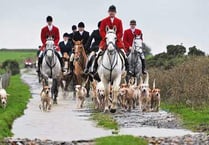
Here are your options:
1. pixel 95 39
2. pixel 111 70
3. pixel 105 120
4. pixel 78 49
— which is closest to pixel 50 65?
pixel 78 49

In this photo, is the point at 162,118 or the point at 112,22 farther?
the point at 112,22

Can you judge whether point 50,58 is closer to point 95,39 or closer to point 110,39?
point 95,39

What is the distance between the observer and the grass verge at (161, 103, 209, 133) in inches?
735

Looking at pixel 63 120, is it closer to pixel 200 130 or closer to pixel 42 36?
pixel 200 130

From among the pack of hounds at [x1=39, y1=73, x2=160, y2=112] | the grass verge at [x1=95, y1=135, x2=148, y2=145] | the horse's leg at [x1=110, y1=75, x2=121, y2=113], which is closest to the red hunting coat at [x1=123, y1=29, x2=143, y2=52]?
the pack of hounds at [x1=39, y1=73, x2=160, y2=112]

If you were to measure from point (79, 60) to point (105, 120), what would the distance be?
1026 centimetres

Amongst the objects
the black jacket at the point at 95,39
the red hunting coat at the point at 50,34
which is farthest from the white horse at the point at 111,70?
the black jacket at the point at 95,39

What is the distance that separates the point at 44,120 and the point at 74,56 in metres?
9.79

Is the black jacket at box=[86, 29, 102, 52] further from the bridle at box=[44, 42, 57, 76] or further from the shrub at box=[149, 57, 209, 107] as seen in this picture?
the shrub at box=[149, 57, 209, 107]

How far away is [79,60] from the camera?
30.2m

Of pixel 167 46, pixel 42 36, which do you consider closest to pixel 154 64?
pixel 167 46

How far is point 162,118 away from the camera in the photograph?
21312 millimetres

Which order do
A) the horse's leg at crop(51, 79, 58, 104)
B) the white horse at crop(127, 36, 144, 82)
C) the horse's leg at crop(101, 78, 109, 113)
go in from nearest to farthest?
the horse's leg at crop(101, 78, 109, 113) → the white horse at crop(127, 36, 144, 82) → the horse's leg at crop(51, 79, 58, 104)

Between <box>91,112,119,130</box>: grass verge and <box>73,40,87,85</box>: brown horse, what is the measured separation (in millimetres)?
6554
